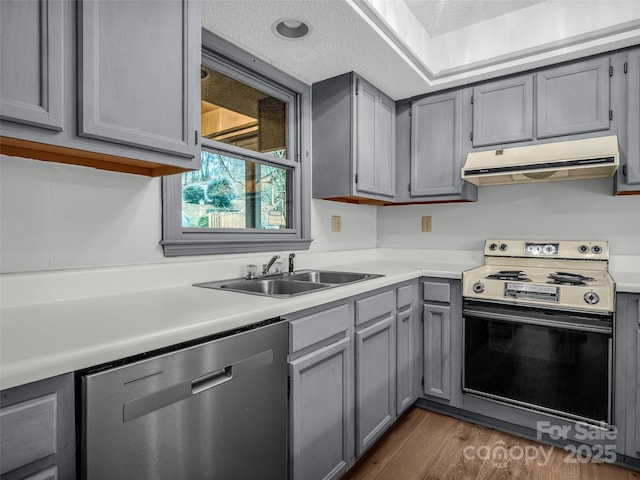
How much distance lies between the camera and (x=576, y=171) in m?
2.22

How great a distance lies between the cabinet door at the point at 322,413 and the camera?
1404 millimetres

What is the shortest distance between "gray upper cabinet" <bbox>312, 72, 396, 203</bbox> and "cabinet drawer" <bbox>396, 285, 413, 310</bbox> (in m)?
0.67

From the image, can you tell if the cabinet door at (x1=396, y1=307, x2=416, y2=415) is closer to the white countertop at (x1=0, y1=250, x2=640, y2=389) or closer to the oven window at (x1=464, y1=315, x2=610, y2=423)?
the oven window at (x1=464, y1=315, x2=610, y2=423)

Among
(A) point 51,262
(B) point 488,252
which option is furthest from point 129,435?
(B) point 488,252

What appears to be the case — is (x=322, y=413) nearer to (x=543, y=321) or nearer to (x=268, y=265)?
(x=268, y=265)

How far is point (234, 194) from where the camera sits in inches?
83.1

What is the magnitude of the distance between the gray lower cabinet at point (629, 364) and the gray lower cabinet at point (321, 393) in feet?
4.42

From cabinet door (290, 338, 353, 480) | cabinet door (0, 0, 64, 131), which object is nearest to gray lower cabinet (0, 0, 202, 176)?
cabinet door (0, 0, 64, 131)

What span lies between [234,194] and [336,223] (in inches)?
35.9

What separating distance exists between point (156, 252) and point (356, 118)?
1.47 metres

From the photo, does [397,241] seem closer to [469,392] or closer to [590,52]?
[469,392]

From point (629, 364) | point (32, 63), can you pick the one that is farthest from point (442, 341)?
point (32, 63)

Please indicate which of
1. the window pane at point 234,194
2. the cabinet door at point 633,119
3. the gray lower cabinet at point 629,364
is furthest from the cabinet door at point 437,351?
the cabinet door at point 633,119

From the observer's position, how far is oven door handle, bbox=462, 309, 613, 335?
1854 millimetres
